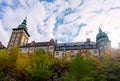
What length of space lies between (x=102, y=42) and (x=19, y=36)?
37486 mm

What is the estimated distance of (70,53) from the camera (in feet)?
227

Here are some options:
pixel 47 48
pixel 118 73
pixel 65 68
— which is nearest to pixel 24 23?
pixel 47 48

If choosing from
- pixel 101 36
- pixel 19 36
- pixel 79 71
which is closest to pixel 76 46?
pixel 101 36

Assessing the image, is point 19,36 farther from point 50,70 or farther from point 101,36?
point 50,70

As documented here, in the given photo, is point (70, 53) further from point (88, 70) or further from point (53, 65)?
point (88, 70)

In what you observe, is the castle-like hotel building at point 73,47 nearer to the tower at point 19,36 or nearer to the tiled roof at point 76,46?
the tiled roof at point 76,46

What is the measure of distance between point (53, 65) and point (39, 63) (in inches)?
355

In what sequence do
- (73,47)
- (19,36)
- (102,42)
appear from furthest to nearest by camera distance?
(19,36), (73,47), (102,42)

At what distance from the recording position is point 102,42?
233ft

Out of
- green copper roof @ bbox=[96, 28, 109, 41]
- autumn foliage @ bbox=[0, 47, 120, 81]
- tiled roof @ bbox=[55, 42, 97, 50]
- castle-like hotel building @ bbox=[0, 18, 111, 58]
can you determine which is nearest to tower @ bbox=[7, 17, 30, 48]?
castle-like hotel building @ bbox=[0, 18, 111, 58]

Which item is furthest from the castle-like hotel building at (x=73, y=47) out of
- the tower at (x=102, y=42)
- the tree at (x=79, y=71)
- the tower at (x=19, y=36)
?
the tree at (x=79, y=71)

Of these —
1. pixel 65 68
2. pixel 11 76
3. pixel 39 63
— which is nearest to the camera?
pixel 39 63

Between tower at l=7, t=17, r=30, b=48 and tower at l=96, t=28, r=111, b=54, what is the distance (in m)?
33.8

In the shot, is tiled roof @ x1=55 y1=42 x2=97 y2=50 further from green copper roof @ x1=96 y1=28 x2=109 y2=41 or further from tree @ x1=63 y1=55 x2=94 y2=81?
tree @ x1=63 y1=55 x2=94 y2=81
